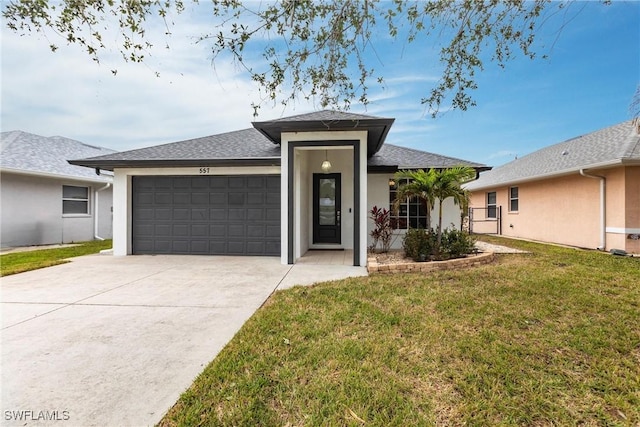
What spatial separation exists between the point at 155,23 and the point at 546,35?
5.37m

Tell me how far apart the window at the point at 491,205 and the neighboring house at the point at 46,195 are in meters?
19.1

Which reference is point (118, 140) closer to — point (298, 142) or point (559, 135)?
point (298, 142)

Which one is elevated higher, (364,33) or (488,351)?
(364,33)

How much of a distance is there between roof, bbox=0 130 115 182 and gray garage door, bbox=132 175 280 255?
210 inches

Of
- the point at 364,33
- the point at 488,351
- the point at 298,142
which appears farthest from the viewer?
the point at 298,142

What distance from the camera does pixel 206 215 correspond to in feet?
32.0

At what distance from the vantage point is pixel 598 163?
31.9 feet

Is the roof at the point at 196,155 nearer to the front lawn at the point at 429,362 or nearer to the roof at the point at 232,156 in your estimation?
the roof at the point at 232,156

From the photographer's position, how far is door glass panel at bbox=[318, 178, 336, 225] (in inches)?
424

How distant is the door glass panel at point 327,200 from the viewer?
1077 cm

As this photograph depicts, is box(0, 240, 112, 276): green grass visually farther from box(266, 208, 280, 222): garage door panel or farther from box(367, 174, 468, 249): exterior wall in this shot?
box(367, 174, 468, 249): exterior wall

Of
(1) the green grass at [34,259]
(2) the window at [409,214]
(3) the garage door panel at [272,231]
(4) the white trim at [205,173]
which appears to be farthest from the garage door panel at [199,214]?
(2) the window at [409,214]

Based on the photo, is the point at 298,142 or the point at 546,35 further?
the point at 298,142

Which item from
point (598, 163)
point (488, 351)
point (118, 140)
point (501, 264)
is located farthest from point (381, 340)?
point (118, 140)
